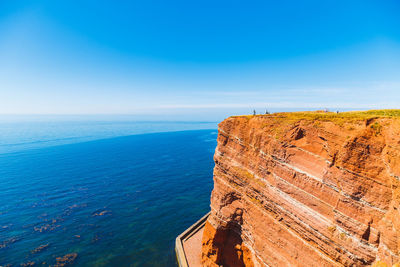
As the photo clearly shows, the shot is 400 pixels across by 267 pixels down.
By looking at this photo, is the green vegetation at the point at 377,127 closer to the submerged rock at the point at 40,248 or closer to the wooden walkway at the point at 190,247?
the wooden walkway at the point at 190,247

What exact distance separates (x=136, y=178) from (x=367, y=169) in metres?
76.2

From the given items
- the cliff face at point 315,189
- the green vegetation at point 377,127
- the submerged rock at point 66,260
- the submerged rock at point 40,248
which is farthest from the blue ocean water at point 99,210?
the green vegetation at point 377,127

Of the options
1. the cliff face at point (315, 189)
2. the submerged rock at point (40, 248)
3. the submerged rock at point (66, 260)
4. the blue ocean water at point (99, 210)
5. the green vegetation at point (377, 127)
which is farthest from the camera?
the blue ocean water at point (99, 210)

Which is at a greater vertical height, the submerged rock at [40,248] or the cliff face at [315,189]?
the cliff face at [315,189]

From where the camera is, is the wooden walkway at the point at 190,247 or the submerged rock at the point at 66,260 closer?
the wooden walkway at the point at 190,247

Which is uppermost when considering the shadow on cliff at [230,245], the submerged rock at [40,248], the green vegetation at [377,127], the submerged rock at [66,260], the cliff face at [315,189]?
the green vegetation at [377,127]

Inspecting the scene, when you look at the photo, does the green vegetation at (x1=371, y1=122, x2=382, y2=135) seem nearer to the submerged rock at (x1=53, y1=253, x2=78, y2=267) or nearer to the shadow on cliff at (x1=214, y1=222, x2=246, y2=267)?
the shadow on cliff at (x1=214, y1=222, x2=246, y2=267)

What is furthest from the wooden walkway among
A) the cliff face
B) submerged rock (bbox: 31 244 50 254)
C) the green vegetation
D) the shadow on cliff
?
the green vegetation

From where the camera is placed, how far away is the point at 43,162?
309 ft

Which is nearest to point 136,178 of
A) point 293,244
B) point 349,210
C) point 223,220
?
point 223,220

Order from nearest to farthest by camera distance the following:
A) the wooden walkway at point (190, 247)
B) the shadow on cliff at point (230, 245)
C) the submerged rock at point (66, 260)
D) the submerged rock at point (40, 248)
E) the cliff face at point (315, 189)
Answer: the cliff face at point (315, 189) < the shadow on cliff at point (230, 245) < the wooden walkway at point (190, 247) < the submerged rock at point (66, 260) < the submerged rock at point (40, 248)

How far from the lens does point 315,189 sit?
14.9m

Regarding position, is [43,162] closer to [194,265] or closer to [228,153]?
[194,265]

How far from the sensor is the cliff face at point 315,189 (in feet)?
38.1
